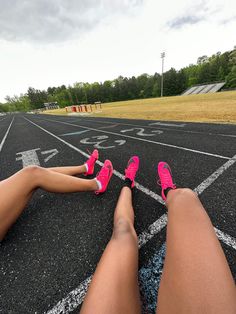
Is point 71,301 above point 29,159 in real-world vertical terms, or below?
above

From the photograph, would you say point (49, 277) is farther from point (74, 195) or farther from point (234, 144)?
point (234, 144)

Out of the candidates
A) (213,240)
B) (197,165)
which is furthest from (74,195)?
(197,165)

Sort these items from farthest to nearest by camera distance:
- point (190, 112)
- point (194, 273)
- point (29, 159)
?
point (190, 112) < point (29, 159) < point (194, 273)

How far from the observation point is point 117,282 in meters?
1.07

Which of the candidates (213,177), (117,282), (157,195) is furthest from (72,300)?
(213,177)

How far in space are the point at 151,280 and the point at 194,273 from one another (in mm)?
658

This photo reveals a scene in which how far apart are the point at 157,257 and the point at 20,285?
1288mm

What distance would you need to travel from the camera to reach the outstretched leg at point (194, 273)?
822 mm

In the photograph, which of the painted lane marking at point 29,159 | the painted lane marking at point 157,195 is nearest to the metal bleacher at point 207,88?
the painted lane marking at point 157,195

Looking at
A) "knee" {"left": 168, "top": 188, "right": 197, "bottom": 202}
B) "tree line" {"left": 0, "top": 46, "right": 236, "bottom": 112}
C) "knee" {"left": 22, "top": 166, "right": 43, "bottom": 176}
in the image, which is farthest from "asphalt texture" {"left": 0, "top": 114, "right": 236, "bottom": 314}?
"tree line" {"left": 0, "top": 46, "right": 236, "bottom": 112}

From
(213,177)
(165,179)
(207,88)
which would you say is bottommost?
(207,88)

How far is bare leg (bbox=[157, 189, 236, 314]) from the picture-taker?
822mm

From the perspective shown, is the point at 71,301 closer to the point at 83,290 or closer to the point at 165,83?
the point at 83,290

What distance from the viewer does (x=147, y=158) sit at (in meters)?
4.42
